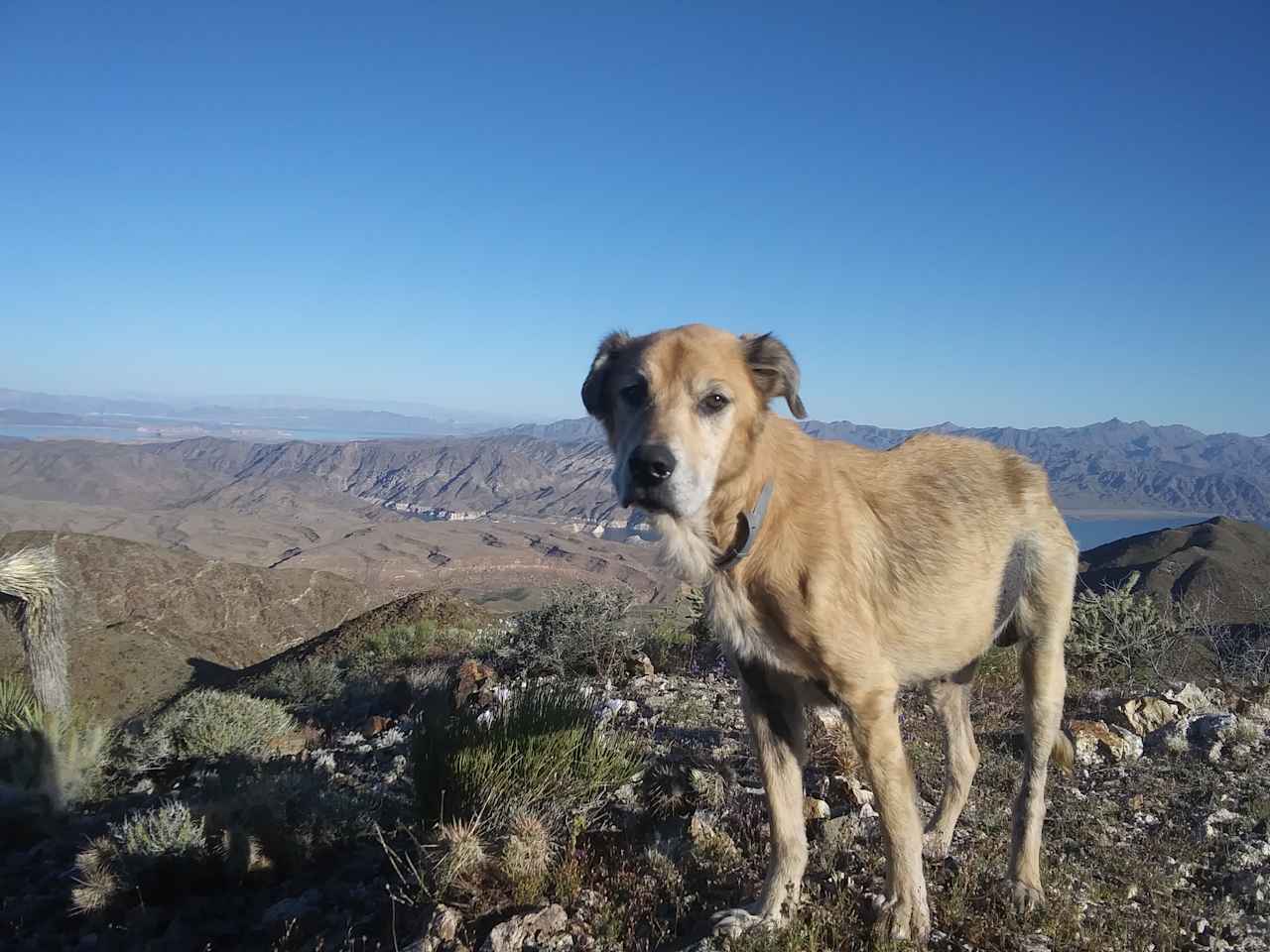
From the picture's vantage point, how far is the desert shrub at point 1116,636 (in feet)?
27.8

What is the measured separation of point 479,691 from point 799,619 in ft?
15.8

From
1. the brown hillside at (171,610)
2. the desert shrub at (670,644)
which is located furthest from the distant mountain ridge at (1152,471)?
the desert shrub at (670,644)

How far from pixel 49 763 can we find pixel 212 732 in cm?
129

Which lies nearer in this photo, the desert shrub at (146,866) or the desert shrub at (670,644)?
the desert shrub at (146,866)

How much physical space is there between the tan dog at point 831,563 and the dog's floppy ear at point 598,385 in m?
0.01

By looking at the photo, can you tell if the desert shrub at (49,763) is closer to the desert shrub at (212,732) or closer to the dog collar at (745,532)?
the desert shrub at (212,732)

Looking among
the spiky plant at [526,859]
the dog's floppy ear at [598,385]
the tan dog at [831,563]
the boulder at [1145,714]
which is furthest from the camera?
the boulder at [1145,714]

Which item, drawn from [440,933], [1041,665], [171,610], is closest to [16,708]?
[440,933]

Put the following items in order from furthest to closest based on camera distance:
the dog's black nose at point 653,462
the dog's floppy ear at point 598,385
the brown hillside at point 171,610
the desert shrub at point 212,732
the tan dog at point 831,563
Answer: the brown hillside at point 171,610 → the desert shrub at point 212,732 → the dog's floppy ear at point 598,385 → the tan dog at point 831,563 → the dog's black nose at point 653,462

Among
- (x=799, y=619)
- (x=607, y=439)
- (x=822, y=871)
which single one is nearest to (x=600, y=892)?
(x=822, y=871)

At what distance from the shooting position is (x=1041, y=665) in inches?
156

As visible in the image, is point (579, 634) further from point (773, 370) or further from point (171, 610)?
point (171, 610)

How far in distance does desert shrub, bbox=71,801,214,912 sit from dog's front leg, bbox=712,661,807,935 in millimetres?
3484

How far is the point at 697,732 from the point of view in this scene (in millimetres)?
6047
